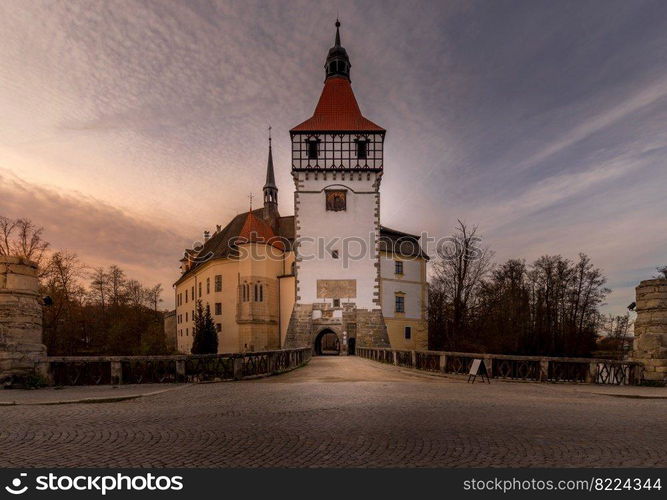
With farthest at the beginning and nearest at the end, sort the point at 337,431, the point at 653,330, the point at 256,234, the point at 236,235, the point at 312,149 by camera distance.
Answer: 1. the point at 236,235
2. the point at 256,234
3. the point at 312,149
4. the point at 653,330
5. the point at 337,431

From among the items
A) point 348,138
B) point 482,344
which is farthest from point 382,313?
point 348,138

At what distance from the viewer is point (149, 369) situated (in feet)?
47.5

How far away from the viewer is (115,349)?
3431 cm

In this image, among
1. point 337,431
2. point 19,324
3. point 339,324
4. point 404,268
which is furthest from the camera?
point 404,268

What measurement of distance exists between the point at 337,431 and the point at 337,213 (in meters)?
30.4

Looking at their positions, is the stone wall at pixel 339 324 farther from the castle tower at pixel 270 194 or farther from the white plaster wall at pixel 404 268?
the castle tower at pixel 270 194

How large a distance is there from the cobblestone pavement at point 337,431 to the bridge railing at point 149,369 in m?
3.10

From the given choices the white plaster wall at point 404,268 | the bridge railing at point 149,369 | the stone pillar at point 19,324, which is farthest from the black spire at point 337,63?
the stone pillar at point 19,324

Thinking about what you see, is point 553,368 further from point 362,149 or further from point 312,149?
point 312,149

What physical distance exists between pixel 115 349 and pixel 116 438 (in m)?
31.1

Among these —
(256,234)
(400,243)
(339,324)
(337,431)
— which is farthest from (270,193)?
(337,431)

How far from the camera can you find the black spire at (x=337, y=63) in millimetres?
40719

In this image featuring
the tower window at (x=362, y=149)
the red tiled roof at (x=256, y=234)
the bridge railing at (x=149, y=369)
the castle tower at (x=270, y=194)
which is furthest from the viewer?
the castle tower at (x=270, y=194)

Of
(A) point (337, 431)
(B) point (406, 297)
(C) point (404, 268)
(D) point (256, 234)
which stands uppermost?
(D) point (256, 234)
